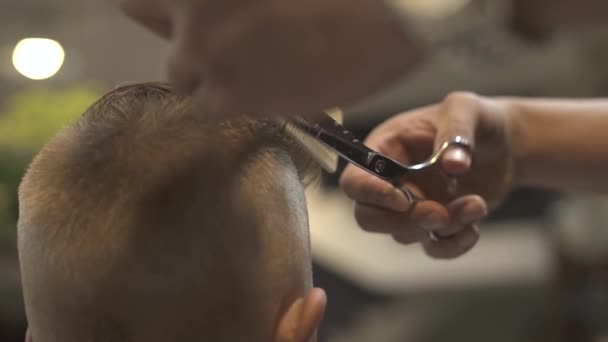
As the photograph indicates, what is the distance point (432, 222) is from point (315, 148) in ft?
0.54

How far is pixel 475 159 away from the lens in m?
0.88

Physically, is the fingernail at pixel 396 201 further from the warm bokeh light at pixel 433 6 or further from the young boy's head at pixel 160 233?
the warm bokeh light at pixel 433 6

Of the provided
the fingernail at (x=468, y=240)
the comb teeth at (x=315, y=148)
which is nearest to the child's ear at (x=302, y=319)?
the comb teeth at (x=315, y=148)

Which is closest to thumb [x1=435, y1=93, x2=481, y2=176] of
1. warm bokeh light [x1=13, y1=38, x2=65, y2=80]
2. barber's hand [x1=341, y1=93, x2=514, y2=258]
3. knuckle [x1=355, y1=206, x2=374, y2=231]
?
barber's hand [x1=341, y1=93, x2=514, y2=258]

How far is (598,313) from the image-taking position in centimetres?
223

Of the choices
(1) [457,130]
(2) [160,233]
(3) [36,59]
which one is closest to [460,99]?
(1) [457,130]

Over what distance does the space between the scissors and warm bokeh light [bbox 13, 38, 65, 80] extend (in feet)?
6.82

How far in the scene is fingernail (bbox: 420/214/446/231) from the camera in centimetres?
78

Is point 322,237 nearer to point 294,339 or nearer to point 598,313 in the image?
point 598,313

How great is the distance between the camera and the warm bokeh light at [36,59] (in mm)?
2607

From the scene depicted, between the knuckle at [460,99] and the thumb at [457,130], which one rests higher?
the knuckle at [460,99]

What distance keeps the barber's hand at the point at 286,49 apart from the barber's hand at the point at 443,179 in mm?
350

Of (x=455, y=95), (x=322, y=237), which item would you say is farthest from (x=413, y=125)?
(x=322, y=237)

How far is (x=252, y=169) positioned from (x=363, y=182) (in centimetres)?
18
